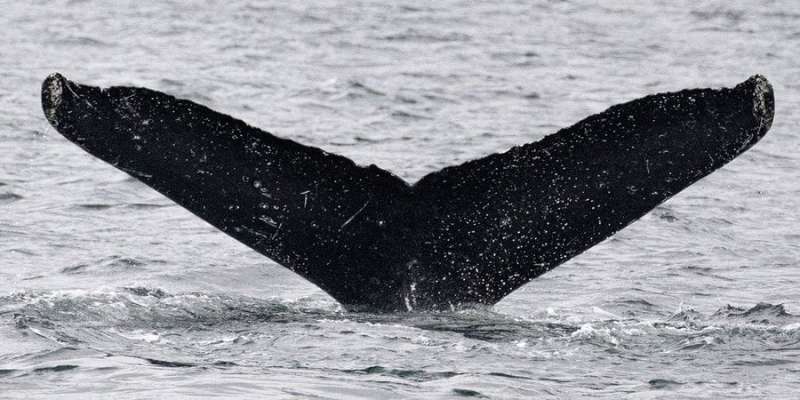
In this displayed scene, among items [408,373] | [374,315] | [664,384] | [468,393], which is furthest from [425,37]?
[468,393]

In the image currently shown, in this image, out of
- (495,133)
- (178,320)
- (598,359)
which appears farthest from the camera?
(495,133)

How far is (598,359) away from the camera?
6.81m

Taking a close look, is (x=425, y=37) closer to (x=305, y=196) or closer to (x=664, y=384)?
(x=305, y=196)

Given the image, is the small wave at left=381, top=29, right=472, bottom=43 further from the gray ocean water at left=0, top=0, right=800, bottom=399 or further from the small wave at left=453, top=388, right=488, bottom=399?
the small wave at left=453, top=388, right=488, bottom=399

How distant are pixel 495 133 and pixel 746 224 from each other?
496cm

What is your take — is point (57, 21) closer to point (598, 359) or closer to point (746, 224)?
point (746, 224)

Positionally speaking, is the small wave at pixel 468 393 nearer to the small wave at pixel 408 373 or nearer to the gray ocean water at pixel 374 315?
the gray ocean water at pixel 374 315

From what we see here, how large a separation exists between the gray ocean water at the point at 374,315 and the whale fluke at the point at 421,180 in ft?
1.48

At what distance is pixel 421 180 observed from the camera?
21.6 ft

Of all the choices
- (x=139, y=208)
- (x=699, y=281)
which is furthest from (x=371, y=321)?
(x=139, y=208)

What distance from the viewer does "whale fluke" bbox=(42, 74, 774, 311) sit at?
6.28 metres

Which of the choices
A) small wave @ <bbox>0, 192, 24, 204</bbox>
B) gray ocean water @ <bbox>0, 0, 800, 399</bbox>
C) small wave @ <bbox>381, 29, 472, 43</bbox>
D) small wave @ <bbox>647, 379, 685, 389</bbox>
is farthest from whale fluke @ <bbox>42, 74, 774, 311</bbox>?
small wave @ <bbox>381, 29, 472, 43</bbox>

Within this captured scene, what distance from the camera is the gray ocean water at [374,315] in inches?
257

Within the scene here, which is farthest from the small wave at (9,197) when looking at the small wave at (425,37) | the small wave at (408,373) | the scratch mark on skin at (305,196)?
the small wave at (425,37)
